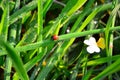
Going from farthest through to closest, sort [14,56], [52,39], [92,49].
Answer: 1. [92,49]
2. [52,39]
3. [14,56]

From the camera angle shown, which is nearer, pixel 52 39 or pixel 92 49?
pixel 52 39

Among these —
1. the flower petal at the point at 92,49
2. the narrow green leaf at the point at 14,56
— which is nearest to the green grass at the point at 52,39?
the flower petal at the point at 92,49

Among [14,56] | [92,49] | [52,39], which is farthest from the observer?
[92,49]

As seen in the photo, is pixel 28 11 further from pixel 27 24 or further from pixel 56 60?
pixel 56 60

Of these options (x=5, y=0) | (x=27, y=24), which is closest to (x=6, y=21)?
(x=5, y=0)

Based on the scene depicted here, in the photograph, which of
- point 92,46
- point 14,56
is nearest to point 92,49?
point 92,46

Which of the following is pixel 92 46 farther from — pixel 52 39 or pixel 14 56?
pixel 14 56

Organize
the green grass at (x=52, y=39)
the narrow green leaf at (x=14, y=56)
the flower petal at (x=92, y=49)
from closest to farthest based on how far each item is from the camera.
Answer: the narrow green leaf at (x=14, y=56)
the green grass at (x=52, y=39)
the flower petal at (x=92, y=49)

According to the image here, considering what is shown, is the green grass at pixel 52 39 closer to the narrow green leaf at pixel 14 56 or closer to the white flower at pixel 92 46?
the white flower at pixel 92 46

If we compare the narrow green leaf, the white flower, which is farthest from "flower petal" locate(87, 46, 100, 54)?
the narrow green leaf
